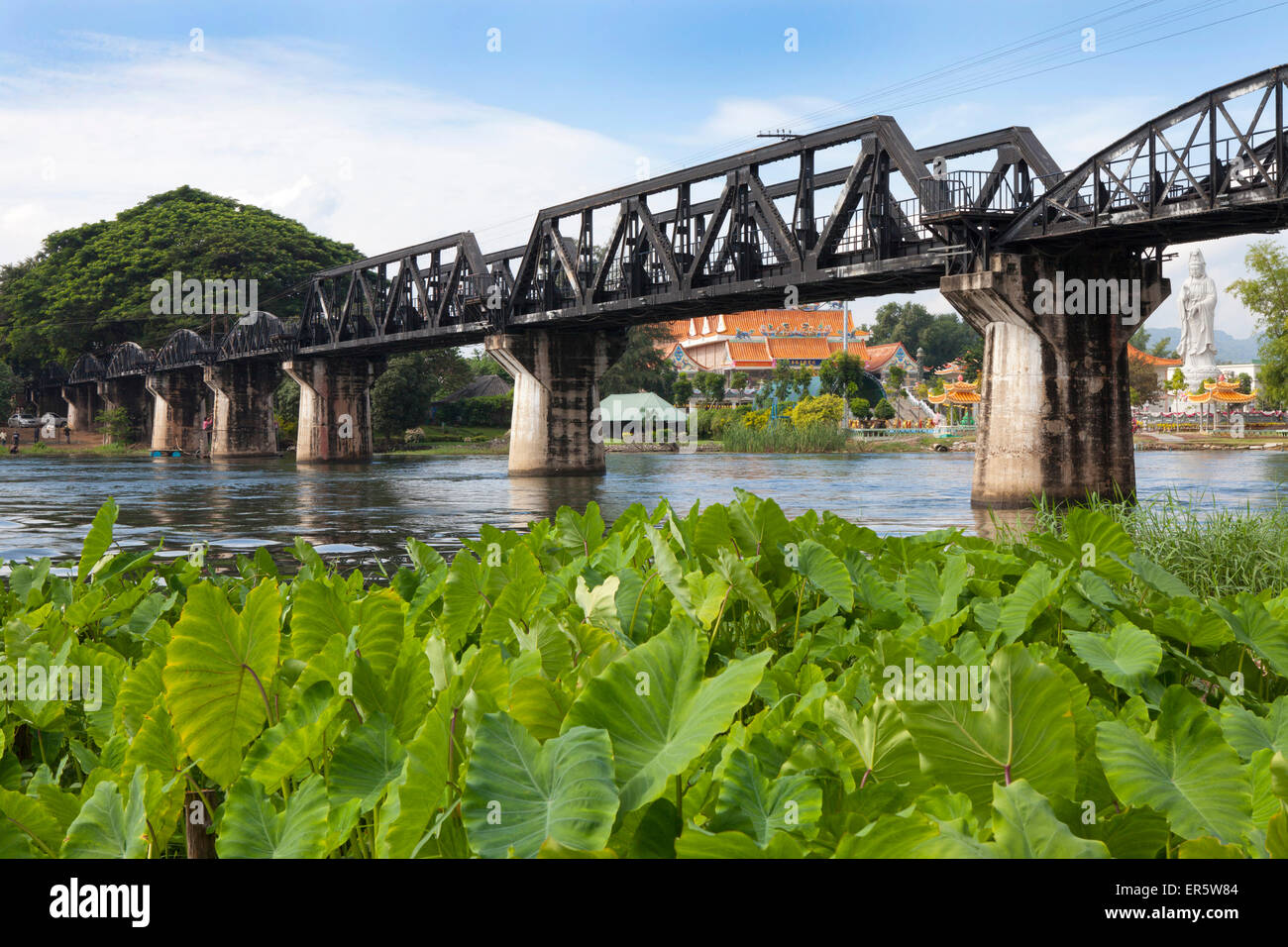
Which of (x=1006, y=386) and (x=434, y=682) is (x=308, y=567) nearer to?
(x=434, y=682)

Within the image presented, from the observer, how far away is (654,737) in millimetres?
1424

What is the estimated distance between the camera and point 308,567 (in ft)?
11.9

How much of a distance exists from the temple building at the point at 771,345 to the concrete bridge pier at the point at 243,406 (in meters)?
43.0

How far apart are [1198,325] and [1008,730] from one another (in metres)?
168

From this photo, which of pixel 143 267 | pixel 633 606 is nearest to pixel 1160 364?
pixel 143 267

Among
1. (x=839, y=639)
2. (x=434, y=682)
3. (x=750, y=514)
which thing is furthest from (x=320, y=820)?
(x=750, y=514)

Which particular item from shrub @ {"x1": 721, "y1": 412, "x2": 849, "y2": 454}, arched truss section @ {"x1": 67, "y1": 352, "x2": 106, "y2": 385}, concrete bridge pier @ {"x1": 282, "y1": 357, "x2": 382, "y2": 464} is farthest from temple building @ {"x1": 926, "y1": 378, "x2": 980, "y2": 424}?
arched truss section @ {"x1": 67, "y1": 352, "x2": 106, "y2": 385}

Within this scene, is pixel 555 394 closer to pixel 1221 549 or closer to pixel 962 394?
pixel 1221 549

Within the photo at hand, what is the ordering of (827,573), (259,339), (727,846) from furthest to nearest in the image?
(259,339), (827,573), (727,846)

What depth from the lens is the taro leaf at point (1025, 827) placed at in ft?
3.84

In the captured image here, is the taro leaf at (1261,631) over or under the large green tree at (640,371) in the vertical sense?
under

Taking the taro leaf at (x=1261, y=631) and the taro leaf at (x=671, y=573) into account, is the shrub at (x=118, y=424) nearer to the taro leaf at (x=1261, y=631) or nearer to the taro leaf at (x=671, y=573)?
the taro leaf at (x=671, y=573)

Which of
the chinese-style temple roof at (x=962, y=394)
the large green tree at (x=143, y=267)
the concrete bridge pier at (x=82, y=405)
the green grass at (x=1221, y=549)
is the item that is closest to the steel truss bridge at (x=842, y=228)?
the green grass at (x=1221, y=549)

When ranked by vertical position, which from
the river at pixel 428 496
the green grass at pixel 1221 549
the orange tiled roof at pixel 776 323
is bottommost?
the river at pixel 428 496
